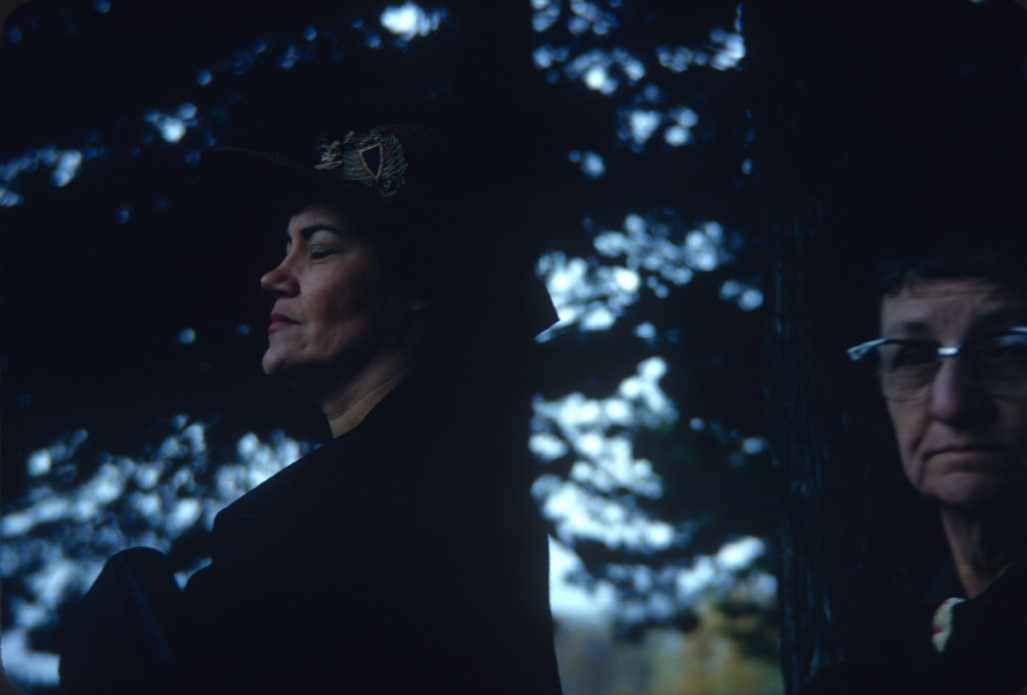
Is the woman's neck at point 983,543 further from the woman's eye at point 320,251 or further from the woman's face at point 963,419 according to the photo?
the woman's eye at point 320,251

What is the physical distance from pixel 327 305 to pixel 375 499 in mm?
480

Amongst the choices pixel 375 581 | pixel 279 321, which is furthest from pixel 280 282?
pixel 375 581

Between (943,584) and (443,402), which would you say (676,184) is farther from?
(943,584)

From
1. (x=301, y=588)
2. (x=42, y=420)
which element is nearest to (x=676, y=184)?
(x=301, y=588)

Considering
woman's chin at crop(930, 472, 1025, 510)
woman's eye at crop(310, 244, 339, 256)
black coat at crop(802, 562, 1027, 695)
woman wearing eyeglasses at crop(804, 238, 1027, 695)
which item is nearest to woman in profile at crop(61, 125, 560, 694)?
woman's eye at crop(310, 244, 339, 256)

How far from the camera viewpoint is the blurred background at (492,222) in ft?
6.57

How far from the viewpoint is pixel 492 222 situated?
2195 millimetres

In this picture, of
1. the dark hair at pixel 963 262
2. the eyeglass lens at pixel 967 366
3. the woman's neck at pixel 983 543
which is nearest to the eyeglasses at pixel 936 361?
the eyeglass lens at pixel 967 366

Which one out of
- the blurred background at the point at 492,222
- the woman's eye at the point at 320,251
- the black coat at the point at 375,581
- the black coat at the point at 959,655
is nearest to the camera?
the black coat at the point at 959,655

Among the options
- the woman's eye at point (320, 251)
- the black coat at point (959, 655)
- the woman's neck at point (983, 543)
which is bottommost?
the black coat at point (959, 655)

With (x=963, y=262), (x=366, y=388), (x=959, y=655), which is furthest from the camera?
(x=366, y=388)

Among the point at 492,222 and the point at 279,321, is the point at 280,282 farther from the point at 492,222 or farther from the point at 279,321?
the point at 492,222

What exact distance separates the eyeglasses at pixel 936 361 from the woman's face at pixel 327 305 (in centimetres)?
108

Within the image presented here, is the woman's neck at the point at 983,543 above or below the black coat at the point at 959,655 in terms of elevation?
above
